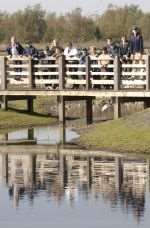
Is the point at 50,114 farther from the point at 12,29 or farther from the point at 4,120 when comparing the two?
the point at 12,29

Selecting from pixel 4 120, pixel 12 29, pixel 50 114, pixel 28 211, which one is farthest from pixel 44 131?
pixel 12 29

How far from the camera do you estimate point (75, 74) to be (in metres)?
44.7

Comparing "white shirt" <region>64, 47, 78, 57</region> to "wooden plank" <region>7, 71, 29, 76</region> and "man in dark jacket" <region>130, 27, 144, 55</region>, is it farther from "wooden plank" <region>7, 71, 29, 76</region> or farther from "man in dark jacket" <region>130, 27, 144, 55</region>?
"man in dark jacket" <region>130, 27, 144, 55</region>

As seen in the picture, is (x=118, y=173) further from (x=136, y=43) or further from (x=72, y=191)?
(x=136, y=43)

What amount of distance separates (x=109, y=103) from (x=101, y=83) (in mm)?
10572

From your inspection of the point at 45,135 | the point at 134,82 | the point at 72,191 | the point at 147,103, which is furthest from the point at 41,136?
the point at 72,191

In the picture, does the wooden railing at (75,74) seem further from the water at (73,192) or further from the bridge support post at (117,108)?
the water at (73,192)

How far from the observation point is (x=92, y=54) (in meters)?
47.6

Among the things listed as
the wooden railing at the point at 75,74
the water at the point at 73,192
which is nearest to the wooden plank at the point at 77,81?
the wooden railing at the point at 75,74

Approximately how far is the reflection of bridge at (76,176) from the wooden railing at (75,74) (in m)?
7.87

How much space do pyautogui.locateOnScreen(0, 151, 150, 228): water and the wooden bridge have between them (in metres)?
8.69

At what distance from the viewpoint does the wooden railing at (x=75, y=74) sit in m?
42.9

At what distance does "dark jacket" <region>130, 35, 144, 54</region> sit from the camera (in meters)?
45.0

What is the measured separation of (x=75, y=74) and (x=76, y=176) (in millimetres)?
14870
